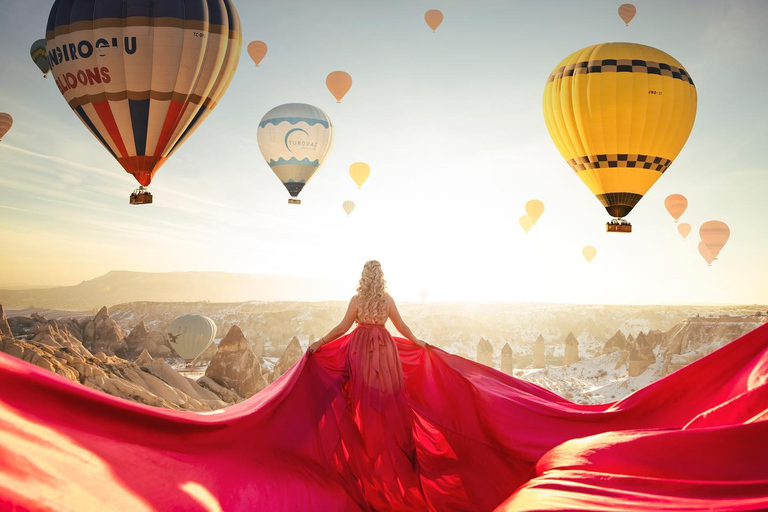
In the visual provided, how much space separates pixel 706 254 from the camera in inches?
1499

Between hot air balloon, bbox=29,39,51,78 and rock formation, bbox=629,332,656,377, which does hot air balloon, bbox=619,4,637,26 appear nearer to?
hot air balloon, bbox=29,39,51,78

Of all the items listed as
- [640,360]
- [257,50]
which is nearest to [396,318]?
[257,50]

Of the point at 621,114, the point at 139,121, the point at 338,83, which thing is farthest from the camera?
the point at 338,83

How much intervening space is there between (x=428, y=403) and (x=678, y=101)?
15.4m

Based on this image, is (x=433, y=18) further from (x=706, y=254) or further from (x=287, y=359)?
(x=287, y=359)

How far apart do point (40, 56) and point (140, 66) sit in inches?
604

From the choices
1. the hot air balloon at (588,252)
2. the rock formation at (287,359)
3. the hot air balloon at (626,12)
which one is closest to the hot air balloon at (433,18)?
the hot air balloon at (626,12)

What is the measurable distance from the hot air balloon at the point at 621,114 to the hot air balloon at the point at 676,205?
691 inches

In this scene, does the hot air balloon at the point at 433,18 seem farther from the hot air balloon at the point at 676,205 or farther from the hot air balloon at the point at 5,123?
the hot air balloon at the point at 5,123

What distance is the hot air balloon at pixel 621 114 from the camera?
1673cm

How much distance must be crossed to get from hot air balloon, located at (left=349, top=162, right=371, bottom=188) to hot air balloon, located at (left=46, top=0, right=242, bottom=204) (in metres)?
15.5

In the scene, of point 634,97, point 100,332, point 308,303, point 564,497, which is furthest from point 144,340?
point 308,303

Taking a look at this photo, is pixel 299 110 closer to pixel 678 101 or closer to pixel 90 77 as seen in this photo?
pixel 90 77

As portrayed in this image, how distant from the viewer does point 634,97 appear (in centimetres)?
1667
